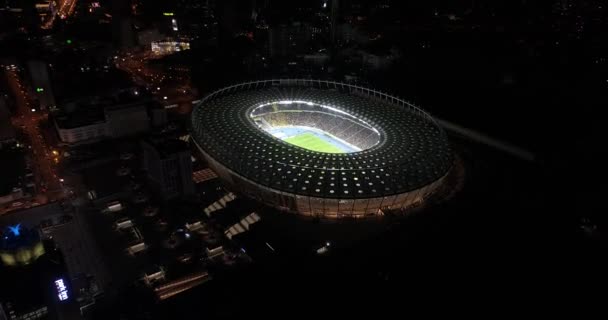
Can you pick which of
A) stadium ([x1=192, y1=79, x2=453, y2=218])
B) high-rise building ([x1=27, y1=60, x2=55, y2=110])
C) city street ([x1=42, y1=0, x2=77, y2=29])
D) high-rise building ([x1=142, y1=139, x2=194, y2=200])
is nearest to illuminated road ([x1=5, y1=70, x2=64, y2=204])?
high-rise building ([x1=27, y1=60, x2=55, y2=110])

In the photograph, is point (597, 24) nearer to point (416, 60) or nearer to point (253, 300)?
point (416, 60)

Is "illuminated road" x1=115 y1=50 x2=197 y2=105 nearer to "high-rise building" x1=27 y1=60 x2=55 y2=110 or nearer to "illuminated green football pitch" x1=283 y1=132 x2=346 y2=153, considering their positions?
"high-rise building" x1=27 y1=60 x2=55 y2=110

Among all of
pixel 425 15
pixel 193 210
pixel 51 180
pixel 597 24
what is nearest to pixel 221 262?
pixel 193 210

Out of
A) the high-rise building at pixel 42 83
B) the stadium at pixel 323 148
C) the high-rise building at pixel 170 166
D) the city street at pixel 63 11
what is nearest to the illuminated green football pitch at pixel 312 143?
the stadium at pixel 323 148

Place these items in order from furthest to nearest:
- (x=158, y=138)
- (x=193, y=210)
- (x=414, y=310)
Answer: (x=158, y=138) → (x=193, y=210) → (x=414, y=310)

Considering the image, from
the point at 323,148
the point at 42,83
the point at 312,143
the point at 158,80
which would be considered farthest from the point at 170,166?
the point at 158,80
